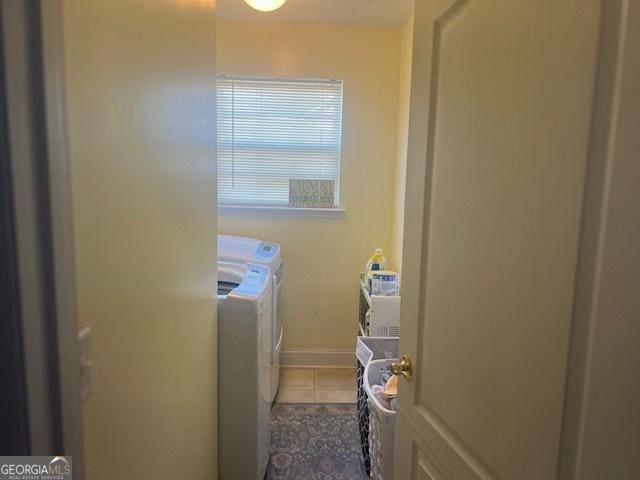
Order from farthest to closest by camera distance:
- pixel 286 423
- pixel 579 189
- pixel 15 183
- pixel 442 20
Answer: pixel 286 423 < pixel 442 20 < pixel 579 189 < pixel 15 183

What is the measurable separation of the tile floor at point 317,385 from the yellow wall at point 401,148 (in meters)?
0.90

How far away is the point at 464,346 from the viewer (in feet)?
3.03

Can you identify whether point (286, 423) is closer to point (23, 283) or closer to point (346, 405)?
point (346, 405)

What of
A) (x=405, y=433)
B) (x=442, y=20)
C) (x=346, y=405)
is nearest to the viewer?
(x=442, y=20)

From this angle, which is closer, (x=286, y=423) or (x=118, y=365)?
(x=118, y=365)

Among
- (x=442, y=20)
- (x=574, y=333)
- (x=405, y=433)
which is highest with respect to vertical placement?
(x=442, y=20)

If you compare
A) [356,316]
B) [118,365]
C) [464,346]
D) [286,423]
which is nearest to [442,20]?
[464,346]

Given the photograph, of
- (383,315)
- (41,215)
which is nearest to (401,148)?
(383,315)

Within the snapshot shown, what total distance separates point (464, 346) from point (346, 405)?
6.49 feet

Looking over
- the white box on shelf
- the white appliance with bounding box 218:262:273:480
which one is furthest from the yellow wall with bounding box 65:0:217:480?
the white box on shelf

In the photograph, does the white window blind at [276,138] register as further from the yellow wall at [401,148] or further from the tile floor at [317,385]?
the tile floor at [317,385]

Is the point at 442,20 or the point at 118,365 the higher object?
the point at 442,20

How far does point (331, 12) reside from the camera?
2.75 metres

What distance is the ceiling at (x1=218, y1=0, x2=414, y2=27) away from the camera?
260 centimetres
